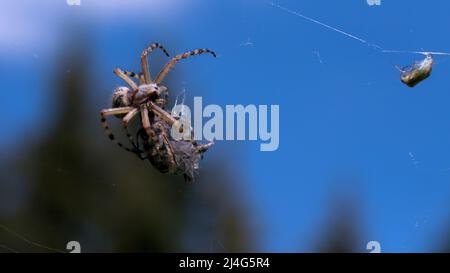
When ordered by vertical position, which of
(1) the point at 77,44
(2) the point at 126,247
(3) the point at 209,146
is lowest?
(2) the point at 126,247

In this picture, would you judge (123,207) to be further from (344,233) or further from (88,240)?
(344,233)

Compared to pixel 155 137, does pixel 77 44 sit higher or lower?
higher

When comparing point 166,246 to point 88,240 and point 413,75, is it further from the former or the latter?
point 413,75

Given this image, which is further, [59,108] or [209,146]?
[59,108]
